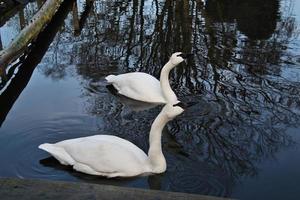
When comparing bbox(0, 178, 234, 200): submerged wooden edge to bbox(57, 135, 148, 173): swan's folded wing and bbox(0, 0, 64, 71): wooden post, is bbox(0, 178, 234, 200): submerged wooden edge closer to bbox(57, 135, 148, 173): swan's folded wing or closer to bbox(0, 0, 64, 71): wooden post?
bbox(57, 135, 148, 173): swan's folded wing

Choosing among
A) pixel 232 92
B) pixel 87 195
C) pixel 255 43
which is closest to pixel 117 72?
pixel 232 92

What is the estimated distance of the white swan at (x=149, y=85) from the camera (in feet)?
28.3

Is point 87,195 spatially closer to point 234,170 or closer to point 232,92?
point 234,170

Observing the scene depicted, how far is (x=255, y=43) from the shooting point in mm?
12328

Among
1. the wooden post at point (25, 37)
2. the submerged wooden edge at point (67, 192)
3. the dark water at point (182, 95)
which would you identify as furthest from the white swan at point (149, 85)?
the submerged wooden edge at point (67, 192)

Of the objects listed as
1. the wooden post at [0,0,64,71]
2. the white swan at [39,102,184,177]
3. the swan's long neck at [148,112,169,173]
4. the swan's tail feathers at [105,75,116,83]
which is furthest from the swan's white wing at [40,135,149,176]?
the wooden post at [0,0,64,71]

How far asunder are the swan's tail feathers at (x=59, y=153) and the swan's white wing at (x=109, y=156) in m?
0.05

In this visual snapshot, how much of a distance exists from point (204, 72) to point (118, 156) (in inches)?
177

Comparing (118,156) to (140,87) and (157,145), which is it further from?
(140,87)

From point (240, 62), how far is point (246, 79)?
108 centimetres

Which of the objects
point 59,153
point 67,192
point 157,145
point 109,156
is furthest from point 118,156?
point 67,192

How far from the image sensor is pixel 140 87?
8.87m

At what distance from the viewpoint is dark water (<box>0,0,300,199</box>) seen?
21.4ft

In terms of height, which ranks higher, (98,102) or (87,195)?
(87,195)
